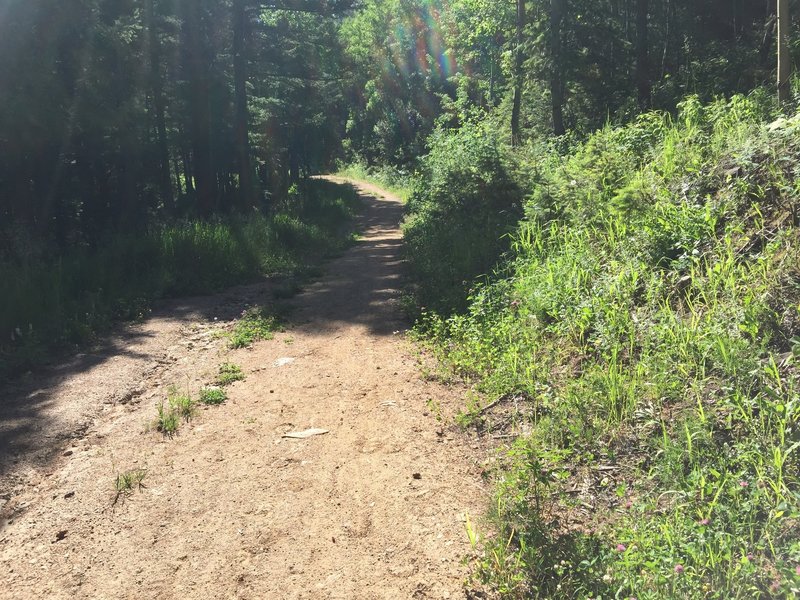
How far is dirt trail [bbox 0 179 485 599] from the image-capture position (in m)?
3.14

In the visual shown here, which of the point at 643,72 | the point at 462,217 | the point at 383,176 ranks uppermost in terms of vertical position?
the point at 383,176

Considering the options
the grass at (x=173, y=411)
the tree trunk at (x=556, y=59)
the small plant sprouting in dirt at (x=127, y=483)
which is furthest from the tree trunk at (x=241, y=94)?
the small plant sprouting in dirt at (x=127, y=483)

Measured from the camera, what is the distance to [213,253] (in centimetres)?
1184

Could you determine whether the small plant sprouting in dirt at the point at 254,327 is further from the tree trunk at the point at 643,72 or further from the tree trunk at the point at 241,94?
the tree trunk at the point at 241,94

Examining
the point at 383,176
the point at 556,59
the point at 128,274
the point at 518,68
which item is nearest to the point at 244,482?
the point at 128,274

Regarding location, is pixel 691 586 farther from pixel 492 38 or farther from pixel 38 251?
pixel 492 38

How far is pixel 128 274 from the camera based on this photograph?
34.6 ft

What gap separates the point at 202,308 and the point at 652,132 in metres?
7.49

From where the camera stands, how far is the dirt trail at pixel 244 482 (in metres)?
3.14

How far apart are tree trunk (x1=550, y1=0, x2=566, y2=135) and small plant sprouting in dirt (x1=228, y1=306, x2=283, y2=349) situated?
38.4ft

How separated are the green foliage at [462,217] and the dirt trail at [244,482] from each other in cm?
199

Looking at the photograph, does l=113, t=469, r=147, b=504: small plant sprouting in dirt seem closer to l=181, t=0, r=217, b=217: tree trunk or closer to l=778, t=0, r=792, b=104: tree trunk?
l=778, t=0, r=792, b=104: tree trunk

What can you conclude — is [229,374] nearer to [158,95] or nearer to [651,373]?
[651,373]

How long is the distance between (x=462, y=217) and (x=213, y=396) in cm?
860
